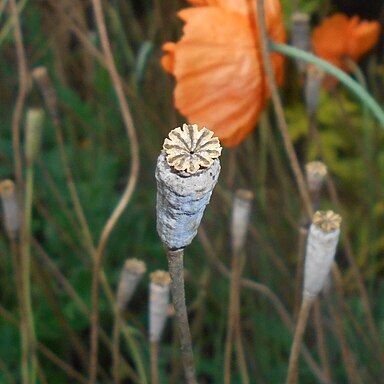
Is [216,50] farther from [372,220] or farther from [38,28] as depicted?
[38,28]

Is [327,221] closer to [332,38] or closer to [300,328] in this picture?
[300,328]

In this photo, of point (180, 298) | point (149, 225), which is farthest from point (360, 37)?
point (180, 298)

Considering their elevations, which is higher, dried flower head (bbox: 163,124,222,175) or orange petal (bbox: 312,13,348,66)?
orange petal (bbox: 312,13,348,66)

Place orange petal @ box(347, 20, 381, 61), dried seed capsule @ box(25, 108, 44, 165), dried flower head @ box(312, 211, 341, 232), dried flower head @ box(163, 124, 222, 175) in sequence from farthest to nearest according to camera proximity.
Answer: orange petal @ box(347, 20, 381, 61) → dried seed capsule @ box(25, 108, 44, 165) → dried flower head @ box(312, 211, 341, 232) → dried flower head @ box(163, 124, 222, 175)

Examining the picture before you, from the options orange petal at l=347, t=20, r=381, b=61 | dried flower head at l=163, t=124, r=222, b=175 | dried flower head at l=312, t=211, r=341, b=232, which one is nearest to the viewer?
dried flower head at l=163, t=124, r=222, b=175

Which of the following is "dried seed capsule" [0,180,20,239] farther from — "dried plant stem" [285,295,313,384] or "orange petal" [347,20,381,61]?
"orange petal" [347,20,381,61]

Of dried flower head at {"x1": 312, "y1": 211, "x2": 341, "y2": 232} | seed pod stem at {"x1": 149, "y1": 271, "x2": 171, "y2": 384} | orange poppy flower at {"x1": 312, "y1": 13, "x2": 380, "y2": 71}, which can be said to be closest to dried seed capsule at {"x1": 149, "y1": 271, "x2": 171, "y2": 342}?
seed pod stem at {"x1": 149, "y1": 271, "x2": 171, "y2": 384}

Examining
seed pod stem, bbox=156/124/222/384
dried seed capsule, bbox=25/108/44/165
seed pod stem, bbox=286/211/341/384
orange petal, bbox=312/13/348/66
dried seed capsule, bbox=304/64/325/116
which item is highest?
orange petal, bbox=312/13/348/66
